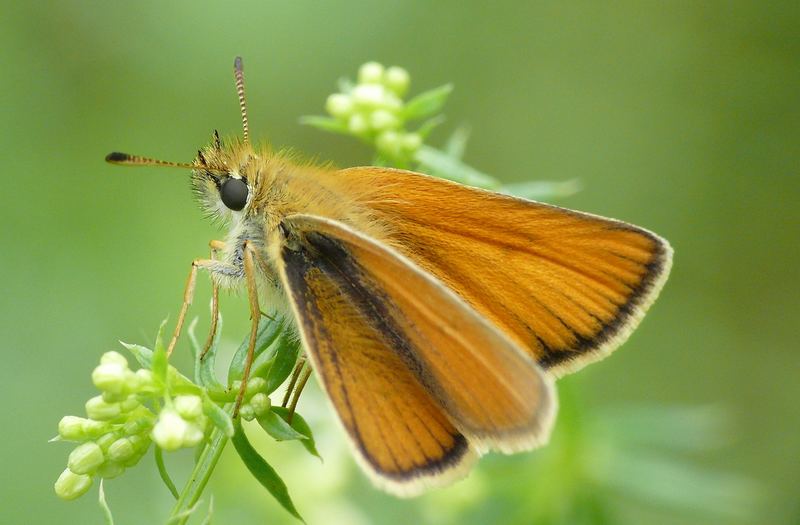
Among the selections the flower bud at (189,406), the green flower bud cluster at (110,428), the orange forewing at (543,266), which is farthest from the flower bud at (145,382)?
the orange forewing at (543,266)

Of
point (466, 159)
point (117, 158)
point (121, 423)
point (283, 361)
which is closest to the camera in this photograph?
point (121, 423)

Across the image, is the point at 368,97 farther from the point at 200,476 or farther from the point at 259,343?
the point at 200,476

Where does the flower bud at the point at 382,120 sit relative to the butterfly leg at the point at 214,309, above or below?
above

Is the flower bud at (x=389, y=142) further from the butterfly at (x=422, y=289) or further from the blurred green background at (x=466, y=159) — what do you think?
the blurred green background at (x=466, y=159)

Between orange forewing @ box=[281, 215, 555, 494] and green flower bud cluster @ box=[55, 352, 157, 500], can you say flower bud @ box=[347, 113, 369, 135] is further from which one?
green flower bud cluster @ box=[55, 352, 157, 500]

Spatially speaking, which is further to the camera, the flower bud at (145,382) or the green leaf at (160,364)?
the flower bud at (145,382)

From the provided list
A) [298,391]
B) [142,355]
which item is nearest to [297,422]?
[298,391]
